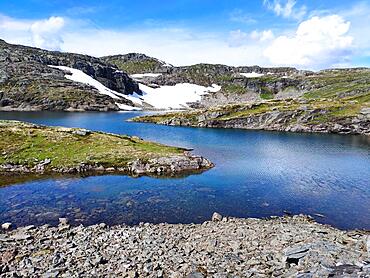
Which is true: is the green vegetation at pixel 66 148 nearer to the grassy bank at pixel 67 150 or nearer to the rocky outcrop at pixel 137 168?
the grassy bank at pixel 67 150

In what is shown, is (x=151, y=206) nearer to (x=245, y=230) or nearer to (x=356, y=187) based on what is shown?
(x=245, y=230)

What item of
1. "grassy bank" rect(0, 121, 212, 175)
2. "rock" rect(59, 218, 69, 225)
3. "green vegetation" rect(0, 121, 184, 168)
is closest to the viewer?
"rock" rect(59, 218, 69, 225)

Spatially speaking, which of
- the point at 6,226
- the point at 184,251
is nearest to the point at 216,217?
the point at 184,251

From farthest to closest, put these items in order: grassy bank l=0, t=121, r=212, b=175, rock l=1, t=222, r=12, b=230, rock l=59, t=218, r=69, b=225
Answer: grassy bank l=0, t=121, r=212, b=175
rock l=59, t=218, r=69, b=225
rock l=1, t=222, r=12, b=230

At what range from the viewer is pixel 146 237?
38.7 m

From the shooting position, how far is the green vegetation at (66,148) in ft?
243

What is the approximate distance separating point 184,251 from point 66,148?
5362 centimetres

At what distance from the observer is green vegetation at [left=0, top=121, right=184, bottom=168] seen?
243 ft

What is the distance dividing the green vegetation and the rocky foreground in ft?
111

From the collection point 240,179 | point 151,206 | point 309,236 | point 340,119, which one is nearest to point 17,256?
point 151,206

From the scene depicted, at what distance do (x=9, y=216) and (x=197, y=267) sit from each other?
29668 mm

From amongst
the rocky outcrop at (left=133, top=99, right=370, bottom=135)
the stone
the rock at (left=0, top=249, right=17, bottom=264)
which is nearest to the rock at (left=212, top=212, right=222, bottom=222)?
the stone

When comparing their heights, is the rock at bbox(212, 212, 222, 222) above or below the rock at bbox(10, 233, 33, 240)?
above

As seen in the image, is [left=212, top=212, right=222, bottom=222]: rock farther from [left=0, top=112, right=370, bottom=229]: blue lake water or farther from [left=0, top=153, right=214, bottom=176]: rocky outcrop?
[left=0, top=153, right=214, bottom=176]: rocky outcrop
